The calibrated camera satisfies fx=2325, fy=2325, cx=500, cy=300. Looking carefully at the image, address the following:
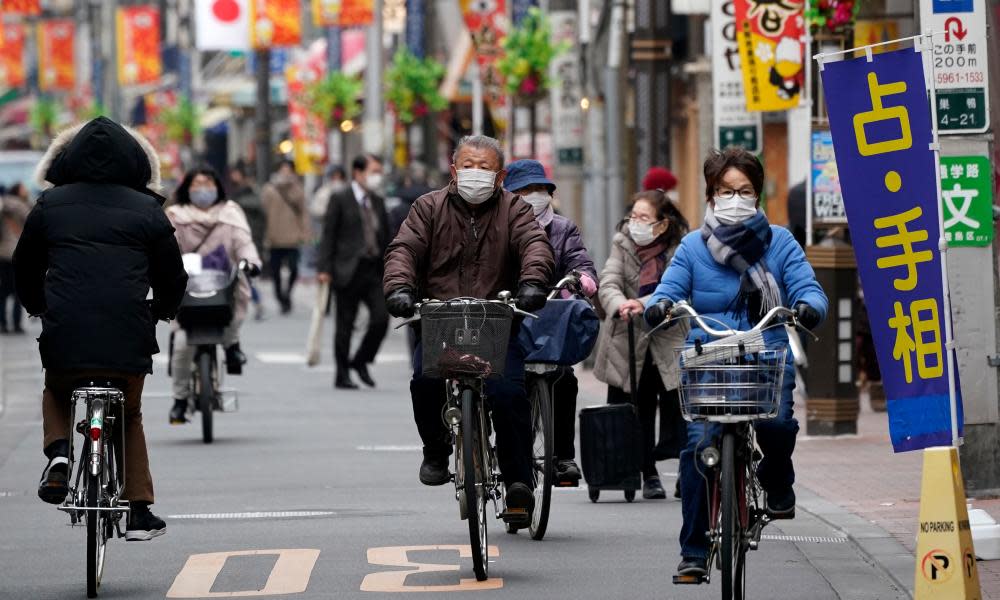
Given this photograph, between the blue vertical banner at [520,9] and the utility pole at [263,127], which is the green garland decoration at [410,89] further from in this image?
the blue vertical banner at [520,9]

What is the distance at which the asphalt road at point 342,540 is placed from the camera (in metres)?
9.42

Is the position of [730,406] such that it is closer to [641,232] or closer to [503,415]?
[503,415]

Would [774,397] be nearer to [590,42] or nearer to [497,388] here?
[497,388]

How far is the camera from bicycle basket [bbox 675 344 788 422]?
25.6ft

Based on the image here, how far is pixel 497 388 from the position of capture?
382 inches

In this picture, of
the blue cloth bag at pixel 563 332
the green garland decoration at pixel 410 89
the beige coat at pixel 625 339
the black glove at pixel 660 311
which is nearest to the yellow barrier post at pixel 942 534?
the black glove at pixel 660 311

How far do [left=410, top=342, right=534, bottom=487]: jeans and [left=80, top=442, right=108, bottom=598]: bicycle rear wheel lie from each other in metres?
1.41

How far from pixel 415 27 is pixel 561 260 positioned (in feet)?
123

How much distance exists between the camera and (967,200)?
11.2m

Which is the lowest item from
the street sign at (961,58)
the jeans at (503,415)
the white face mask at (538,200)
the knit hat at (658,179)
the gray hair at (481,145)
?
the jeans at (503,415)

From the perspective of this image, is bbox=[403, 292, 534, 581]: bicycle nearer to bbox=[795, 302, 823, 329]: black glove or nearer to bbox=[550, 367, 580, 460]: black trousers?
bbox=[795, 302, 823, 329]: black glove

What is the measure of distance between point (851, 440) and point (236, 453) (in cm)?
408

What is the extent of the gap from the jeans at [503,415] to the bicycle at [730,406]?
1673 mm

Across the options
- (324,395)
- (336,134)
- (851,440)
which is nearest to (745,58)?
(851,440)
